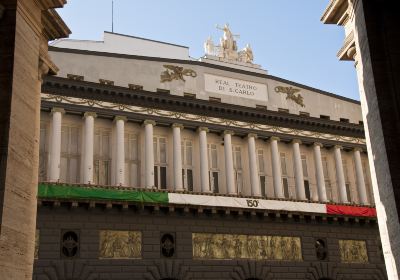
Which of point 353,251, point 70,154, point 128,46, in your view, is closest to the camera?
point 70,154

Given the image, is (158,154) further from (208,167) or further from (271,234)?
(271,234)

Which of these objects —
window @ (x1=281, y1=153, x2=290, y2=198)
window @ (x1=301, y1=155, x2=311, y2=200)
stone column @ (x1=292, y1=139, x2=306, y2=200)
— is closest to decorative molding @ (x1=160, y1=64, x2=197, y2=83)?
window @ (x1=281, y1=153, x2=290, y2=198)

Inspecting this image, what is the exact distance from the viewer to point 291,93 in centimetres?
3828

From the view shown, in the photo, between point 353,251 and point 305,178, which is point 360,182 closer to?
point 305,178

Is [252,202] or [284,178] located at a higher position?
[284,178]

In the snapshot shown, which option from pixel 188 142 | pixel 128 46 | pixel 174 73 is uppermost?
pixel 128 46

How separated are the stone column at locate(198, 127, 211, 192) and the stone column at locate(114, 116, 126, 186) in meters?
4.82

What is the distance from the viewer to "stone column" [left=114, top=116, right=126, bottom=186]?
30.2 meters

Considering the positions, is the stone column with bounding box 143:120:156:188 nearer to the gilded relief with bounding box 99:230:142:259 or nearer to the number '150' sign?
the gilded relief with bounding box 99:230:142:259

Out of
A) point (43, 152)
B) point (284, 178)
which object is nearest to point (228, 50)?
point (284, 178)

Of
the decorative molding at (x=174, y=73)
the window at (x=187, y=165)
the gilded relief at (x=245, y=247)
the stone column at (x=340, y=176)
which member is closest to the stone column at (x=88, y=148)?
the decorative molding at (x=174, y=73)

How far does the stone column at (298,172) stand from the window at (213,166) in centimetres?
541

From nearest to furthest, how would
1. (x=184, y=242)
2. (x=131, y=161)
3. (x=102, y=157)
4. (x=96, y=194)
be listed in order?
1. (x=96, y=194)
2. (x=184, y=242)
3. (x=102, y=157)
4. (x=131, y=161)

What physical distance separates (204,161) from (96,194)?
7.48 meters
